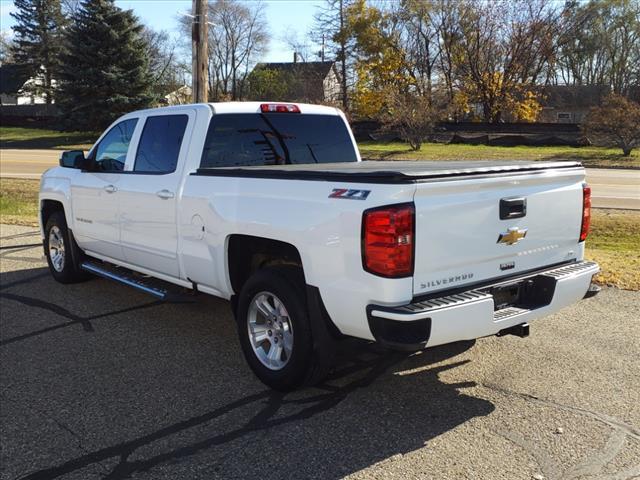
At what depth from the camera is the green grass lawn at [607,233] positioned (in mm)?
7039

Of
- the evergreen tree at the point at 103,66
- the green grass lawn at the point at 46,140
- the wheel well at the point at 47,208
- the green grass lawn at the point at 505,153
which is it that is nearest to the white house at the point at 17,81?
the green grass lawn at the point at 46,140

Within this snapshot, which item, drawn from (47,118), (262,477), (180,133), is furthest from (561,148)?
(47,118)

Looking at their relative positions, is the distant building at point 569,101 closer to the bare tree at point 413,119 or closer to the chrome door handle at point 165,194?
the bare tree at point 413,119

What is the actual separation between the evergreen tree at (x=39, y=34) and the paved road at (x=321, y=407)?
62386 mm

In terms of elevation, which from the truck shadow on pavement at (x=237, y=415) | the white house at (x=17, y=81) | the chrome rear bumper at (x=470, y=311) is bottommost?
the truck shadow on pavement at (x=237, y=415)

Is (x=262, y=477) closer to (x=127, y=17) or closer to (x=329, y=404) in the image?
(x=329, y=404)

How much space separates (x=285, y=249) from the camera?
14.1ft

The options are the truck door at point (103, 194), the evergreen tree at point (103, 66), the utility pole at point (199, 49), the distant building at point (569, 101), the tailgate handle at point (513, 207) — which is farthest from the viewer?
the distant building at point (569, 101)

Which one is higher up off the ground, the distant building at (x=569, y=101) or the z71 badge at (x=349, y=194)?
the distant building at (x=569, y=101)

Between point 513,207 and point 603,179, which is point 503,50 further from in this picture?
point 513,207

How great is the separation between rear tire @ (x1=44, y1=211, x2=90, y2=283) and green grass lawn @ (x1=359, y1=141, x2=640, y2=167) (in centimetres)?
1831

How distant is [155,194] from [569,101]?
57707 mm

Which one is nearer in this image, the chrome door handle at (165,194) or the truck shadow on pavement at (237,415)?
the truck shadow on pavement at (237,415)

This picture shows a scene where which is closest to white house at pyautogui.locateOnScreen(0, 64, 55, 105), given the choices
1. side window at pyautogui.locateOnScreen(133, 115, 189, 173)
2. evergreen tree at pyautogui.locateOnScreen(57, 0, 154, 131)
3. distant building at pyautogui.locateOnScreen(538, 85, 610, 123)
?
evergreen tree at pyautogui.locateOnScreen(57, 0, 154, 131)
